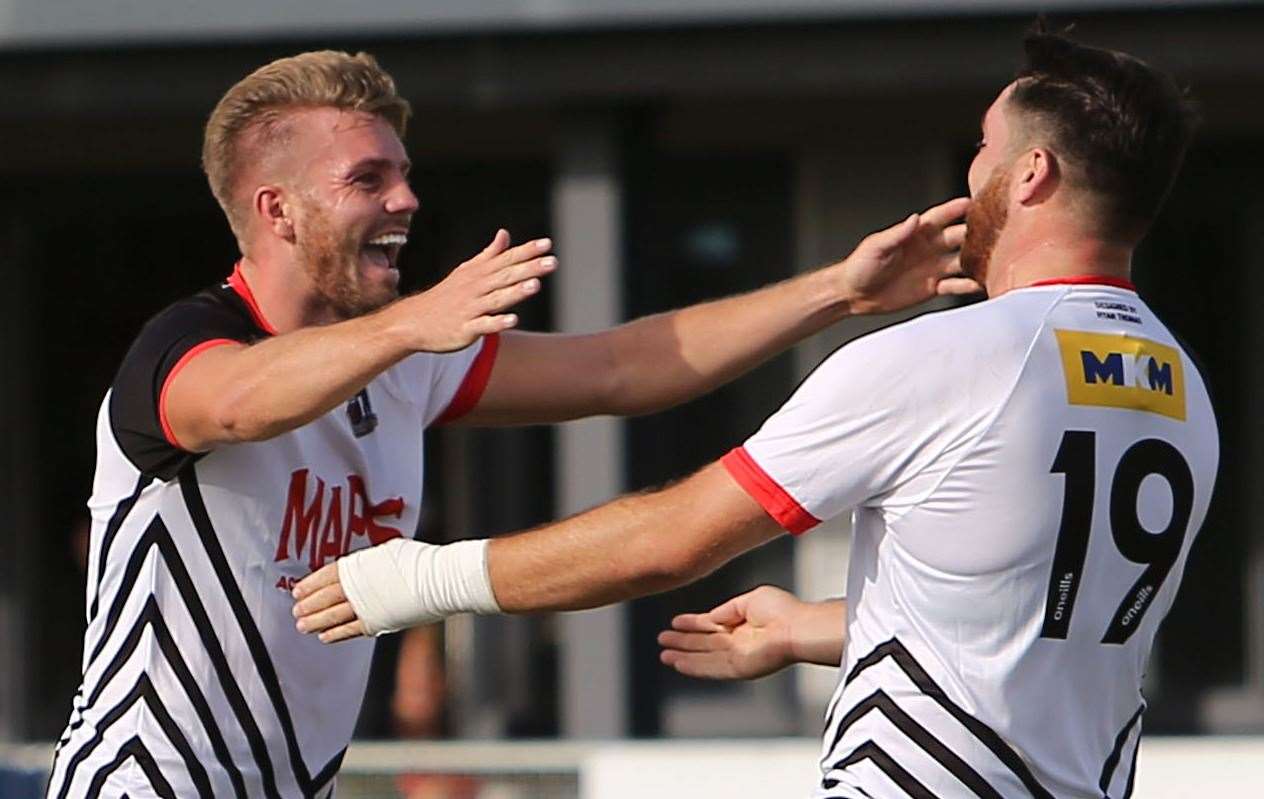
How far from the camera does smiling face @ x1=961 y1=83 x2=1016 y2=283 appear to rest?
11.9 ft

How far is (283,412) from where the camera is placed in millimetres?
3736

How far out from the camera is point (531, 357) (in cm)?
463

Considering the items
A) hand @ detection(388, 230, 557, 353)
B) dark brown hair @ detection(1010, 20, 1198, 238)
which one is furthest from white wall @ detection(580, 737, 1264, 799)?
hand @ detection(388, 230, 557, 353)

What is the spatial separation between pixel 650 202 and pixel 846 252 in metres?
1.29

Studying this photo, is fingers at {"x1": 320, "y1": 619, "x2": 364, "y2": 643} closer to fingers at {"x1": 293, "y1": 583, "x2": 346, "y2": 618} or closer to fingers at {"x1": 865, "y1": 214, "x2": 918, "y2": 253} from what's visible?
fingers at {"x1": 293, "y1": 583, "x2": 346, "y2": 618}

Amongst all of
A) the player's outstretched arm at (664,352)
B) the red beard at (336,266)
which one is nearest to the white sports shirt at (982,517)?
the player's outstretched arm at (664,352)

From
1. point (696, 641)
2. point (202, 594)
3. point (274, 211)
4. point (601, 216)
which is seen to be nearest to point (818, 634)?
point (696, 641)

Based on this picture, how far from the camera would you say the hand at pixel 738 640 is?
393cm

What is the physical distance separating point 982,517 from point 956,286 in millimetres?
913

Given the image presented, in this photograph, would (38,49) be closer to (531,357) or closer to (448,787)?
(448,787)

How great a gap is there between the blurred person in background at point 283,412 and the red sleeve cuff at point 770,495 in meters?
0.45

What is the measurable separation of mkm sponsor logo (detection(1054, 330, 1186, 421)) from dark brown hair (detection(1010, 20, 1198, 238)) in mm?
202

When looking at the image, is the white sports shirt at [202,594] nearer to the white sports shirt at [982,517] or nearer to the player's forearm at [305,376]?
the player's forearm at [305,376]

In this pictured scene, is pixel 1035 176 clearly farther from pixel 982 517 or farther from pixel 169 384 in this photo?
pixel 169 384
